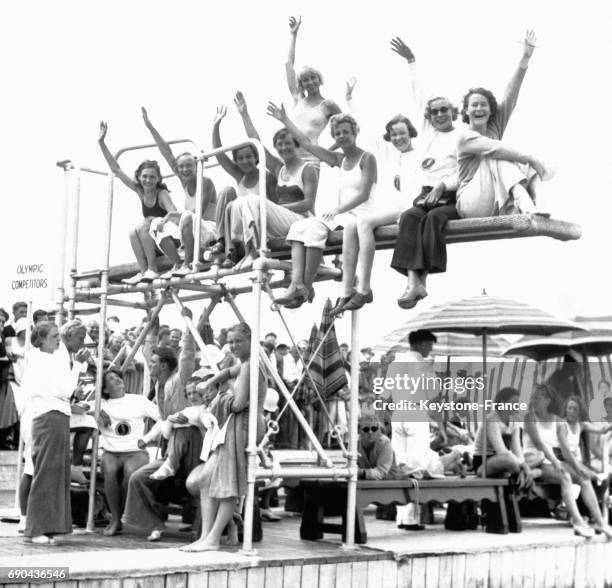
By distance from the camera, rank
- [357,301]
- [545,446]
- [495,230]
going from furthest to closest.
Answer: [545,446]
[357,301]
[495,230]

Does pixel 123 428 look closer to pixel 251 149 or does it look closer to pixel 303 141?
pixel 251 149

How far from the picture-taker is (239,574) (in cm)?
780

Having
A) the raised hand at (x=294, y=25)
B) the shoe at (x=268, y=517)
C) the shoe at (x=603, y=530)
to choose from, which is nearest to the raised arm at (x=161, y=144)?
the raised hand at (x=294, y=25)

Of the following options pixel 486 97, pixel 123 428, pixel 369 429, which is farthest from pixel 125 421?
pixel 486 97

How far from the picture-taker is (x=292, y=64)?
10.2m

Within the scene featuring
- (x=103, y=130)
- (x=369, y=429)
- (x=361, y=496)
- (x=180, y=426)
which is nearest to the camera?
(x=361, y=496)

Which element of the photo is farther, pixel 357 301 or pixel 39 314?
pixel 39 314

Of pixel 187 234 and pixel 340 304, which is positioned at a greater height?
pixel 187 234

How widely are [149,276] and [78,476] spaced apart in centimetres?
195

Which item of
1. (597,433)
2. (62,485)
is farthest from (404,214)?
(597,433)

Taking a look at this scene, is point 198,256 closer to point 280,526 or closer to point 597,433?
point 280,526

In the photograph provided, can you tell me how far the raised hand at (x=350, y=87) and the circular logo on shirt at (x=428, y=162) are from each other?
114cm

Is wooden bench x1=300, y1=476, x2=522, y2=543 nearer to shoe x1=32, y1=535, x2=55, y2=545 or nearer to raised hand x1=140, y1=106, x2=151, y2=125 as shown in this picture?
shoe x1=32, y1=535, x2=55, y2=545

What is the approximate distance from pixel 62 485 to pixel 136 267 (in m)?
2.71
